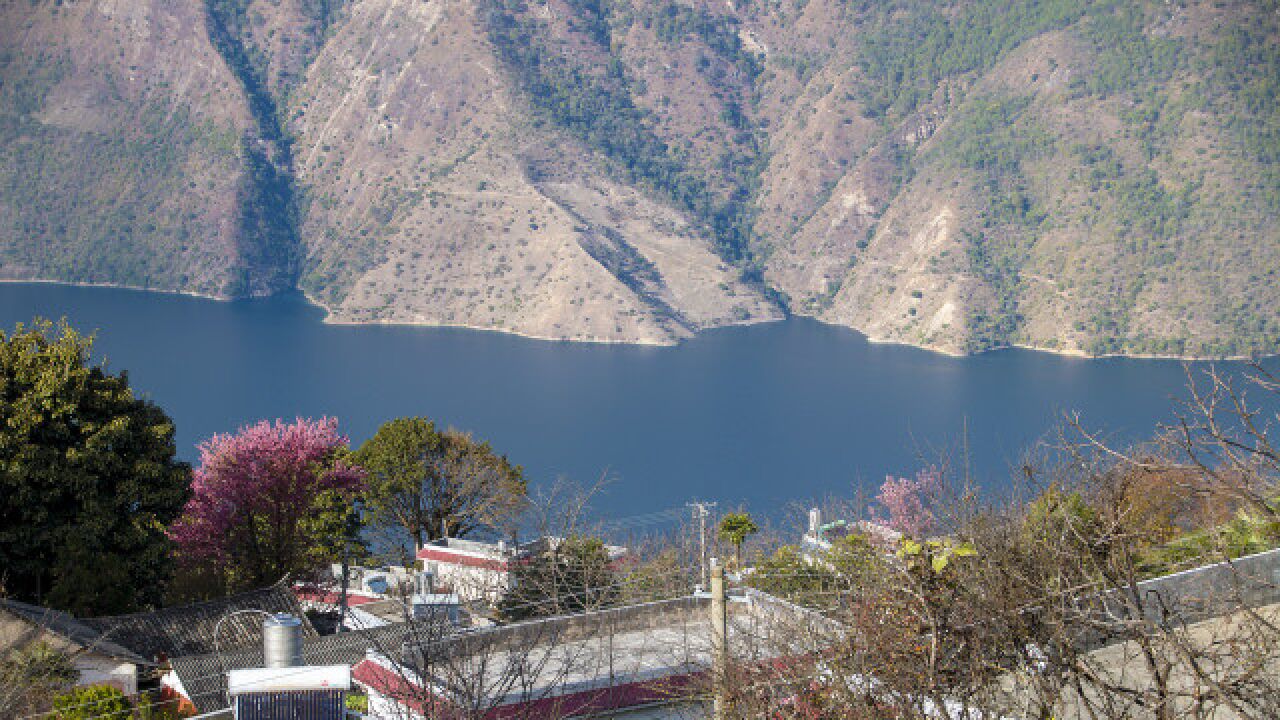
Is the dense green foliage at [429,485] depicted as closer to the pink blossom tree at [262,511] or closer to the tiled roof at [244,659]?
the pink blossom tree at [262,511]

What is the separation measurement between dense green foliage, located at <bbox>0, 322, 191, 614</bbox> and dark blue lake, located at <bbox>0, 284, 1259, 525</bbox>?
5094 centimetres

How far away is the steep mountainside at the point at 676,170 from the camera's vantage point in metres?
130

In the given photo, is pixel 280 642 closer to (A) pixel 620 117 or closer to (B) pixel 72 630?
(B) pixel 72 630

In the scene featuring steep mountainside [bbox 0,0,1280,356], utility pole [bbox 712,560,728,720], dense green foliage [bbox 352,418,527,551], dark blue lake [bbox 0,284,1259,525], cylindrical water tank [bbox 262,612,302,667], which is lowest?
utility pole [bbox 712,560,728,720]

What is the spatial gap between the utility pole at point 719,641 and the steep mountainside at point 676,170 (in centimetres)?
11613

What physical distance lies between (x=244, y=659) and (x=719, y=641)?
7.56 metres

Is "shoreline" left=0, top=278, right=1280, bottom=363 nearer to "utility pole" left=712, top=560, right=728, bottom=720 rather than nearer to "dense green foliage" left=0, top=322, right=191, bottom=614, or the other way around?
"dense green foliage" left=0, top=322, right=191, bottom=614

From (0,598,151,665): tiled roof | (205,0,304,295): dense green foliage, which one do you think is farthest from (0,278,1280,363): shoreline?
(0,598,151,665): tiled roof

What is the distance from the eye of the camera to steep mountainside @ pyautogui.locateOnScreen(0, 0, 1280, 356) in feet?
426

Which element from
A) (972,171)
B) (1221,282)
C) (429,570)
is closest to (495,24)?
(972,171)

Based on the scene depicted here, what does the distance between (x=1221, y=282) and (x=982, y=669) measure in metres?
125

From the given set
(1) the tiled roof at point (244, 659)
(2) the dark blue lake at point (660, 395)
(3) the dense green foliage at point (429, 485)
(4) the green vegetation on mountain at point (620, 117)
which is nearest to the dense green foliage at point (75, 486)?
(1) the tiled roof at point (244, 659)

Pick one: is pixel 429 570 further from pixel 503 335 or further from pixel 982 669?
pixel 503 335

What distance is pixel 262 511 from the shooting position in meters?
26.1
